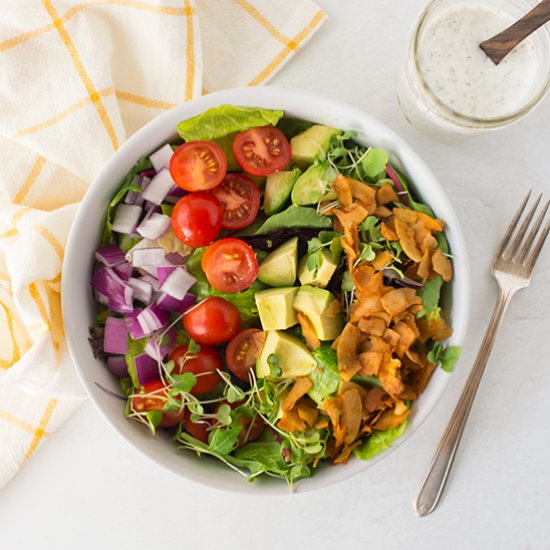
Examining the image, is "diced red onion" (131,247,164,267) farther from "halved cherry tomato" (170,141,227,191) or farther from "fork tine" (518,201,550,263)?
"fork tine" (518,201,550,263)

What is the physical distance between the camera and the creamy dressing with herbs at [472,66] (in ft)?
5.66

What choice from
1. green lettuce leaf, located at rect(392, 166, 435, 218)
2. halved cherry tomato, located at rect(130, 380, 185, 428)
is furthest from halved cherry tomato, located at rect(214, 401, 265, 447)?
green lettuce leaf, located at rect(392, 166, 435, 218)

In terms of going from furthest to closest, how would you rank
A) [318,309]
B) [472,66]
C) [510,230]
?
1. [510,230]
2. [472,66]
3. [318,309]

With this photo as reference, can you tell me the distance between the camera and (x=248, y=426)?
1661 millimetres

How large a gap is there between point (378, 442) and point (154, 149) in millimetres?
897

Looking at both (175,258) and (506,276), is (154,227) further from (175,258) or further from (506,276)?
(506,276)

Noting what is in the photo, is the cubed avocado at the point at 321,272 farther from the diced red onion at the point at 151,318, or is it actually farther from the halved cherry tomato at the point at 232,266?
the diced red onion at the point at 151,318

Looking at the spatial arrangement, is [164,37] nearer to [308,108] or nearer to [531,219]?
[308,108]

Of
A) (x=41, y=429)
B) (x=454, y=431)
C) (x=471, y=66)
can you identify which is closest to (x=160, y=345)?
(x=41, y=429)

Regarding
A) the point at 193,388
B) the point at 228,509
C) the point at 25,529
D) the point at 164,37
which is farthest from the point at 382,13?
the point at 25,529

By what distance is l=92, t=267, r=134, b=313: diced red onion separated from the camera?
64.7 inches

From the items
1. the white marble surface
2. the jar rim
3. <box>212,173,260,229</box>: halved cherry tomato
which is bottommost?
the white marble surface

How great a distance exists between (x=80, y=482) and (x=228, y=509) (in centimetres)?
44

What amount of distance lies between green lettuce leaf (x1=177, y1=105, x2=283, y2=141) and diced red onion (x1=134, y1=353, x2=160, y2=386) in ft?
1.81
